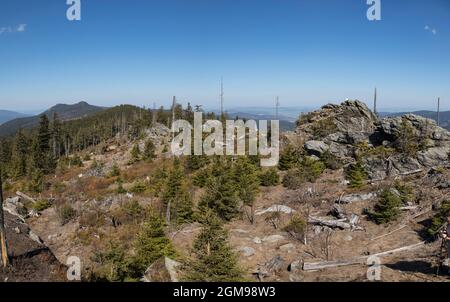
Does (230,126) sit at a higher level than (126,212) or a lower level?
higher

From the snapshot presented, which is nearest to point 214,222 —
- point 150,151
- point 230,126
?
point 150,151

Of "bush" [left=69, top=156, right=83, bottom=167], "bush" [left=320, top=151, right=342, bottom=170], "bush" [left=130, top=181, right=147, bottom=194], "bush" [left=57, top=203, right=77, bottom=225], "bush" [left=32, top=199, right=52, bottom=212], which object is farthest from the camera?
"bush" [left=69, top=156, right=83, bottom=167]

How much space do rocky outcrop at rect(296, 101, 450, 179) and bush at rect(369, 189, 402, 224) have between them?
9675mm

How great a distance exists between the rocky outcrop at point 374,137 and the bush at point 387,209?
9675 mm

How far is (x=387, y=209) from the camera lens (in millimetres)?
20500

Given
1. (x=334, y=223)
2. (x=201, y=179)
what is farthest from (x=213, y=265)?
(x=201, y=179)

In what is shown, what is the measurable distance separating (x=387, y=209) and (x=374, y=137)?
789 inches

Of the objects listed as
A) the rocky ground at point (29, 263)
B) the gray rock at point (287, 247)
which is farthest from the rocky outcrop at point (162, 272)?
the gray rock at point (287, 247)

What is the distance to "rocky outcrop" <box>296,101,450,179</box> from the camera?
1206 inches

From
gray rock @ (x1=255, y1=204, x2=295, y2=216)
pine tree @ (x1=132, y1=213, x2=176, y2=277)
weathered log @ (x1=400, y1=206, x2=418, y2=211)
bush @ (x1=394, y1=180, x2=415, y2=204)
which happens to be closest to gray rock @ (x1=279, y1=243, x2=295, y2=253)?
gray rock @ (x1=255, y1=204, x2=295, y2=216)

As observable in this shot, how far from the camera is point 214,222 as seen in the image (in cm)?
1283

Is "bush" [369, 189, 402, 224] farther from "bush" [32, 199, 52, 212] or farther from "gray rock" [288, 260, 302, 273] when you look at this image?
"bush" [32, 199, 52, 212]
